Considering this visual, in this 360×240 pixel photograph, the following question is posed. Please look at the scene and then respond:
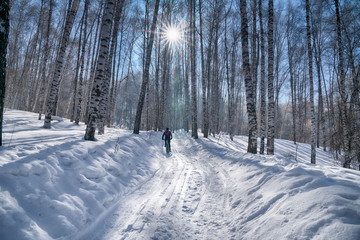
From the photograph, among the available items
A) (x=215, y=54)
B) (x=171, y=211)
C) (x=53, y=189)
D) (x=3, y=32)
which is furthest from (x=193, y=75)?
(x=53, y=189)

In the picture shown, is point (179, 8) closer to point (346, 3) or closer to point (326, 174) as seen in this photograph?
point (346, 3)

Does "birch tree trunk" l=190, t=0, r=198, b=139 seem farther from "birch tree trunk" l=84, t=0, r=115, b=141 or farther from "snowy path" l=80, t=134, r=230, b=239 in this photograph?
"snowy path" l=80, t=134, r=230, b=239

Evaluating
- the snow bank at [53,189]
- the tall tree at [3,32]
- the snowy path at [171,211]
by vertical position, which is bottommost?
the snowy path at [171,211]

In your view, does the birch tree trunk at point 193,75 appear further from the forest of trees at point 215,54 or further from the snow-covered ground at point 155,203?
the snow-covered ground at point 155,203

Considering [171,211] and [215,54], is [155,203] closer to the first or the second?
[171,211]

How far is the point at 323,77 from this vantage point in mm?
17906

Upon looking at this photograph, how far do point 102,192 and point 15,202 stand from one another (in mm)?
1433

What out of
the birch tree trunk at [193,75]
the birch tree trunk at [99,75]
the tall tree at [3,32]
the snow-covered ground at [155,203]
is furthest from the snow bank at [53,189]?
the birch tree trunk at [193,75]

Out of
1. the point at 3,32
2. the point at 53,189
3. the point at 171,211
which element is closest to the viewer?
the point at 53,189

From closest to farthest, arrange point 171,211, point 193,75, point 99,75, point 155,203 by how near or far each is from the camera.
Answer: point 171,211 < point 155,203 < point 99,75 < point 193,75

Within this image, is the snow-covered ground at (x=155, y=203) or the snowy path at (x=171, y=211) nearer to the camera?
the snow-covered ground at (x=155, y=203)

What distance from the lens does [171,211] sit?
3.04m

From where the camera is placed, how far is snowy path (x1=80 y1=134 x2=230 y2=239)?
2459 millimetres

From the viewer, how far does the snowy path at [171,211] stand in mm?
2459
